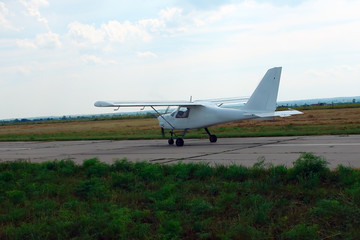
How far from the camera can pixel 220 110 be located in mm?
20484

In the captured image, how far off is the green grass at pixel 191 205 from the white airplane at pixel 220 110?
9661mm

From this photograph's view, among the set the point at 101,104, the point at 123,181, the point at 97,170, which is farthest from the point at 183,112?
the point at 123,181

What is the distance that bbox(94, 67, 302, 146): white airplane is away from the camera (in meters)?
18.9

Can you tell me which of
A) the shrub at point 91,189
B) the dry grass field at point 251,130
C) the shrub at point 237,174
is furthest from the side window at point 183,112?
the shrub at point 91,189

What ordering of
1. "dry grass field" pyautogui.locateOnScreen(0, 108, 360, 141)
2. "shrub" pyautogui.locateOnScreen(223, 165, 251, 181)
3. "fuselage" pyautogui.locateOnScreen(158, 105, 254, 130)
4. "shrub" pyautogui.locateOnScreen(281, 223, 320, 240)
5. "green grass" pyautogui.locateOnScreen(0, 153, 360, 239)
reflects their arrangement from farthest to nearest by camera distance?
1. "dry grass field" pyautogui.locateOnScreen(0, 108, 360, 141)
2. "fuselage" pyautogui.locateOnScreen(158, 105, 254, 130)
3. "shrub" pyautogui.locateOnScreen(223, 165, 251, 181)
4. "green grass" pyautogui.locateOnScreen(0, 153, 360, 239)
5. "shrub" pyautogui.locateOnScreen(281, 223, 320, 240)

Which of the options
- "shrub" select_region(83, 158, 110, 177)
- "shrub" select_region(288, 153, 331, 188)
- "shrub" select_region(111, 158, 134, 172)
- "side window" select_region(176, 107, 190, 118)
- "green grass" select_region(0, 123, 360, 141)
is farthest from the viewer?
"green grass" select_region(0, 123, 360, 141)

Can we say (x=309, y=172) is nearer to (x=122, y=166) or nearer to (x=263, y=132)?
(x=122, y=166)

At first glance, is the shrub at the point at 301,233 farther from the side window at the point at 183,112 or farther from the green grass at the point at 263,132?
the green grass at the point at 263,132

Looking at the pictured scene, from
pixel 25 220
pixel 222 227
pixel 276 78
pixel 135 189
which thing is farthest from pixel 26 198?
pixel 276 78

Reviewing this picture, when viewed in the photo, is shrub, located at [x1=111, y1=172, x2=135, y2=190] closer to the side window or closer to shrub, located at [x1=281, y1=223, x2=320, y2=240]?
shrub, located at [x1=281, y1=223, x2=320, y2=240]

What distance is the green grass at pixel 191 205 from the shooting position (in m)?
5.98

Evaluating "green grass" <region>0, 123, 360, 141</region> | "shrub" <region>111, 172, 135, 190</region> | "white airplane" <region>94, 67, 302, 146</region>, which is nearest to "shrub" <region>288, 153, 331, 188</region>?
"shrub" <region>111, 172, 135, 190</region>

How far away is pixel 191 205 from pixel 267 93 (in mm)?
12955

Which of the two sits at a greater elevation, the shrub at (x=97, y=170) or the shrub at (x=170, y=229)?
the shrub at (x=97, y=170)
